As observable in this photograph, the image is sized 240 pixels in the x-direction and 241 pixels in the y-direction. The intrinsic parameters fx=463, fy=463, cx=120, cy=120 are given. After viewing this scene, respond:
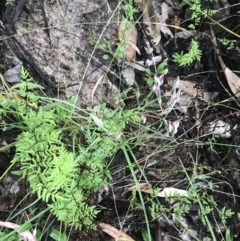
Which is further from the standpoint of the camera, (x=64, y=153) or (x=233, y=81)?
(x=233, y=81)

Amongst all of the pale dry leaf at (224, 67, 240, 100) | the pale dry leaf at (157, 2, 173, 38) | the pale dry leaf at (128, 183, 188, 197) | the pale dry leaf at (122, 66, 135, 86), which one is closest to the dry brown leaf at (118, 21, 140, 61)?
the pale dry leaf at (122, 66, 135, 86)

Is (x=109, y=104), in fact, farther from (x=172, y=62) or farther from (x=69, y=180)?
(x=69, y=180)

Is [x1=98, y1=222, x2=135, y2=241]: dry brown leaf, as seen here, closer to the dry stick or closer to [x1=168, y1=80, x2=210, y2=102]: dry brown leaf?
[x1=168, y1=80, x2=210, y2=102]: dry brown leaf

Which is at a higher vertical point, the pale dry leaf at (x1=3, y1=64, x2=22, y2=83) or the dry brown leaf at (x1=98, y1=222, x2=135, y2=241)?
the pale dry leaf at (x1=3, y1=64, x2=22, y2=83)

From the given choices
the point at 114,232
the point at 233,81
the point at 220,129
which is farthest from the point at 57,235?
the point at 233,81

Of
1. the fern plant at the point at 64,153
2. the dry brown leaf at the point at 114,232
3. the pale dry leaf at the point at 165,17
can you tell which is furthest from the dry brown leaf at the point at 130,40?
the dry brown leaf at the point at 114,232

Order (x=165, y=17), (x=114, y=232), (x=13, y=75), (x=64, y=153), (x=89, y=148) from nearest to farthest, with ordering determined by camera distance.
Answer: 1. (x=64, y=153)
2. (x=89, y=148)
3. (x=114, y=232)
4. (x=13, y=75)
5. (x=165, y=17)

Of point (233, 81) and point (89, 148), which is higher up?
point (89, 148)

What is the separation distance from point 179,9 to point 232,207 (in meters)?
0.98

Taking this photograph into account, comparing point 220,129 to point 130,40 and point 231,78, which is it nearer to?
point 231,78

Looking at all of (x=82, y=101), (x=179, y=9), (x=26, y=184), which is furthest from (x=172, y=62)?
(x=26, y=184)

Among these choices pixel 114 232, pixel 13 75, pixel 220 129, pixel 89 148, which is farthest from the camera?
pixel 220 129

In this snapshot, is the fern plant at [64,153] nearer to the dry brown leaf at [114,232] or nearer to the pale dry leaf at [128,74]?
the dry brown leaf at [114,232]

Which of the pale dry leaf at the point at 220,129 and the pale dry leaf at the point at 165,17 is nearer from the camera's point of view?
the pale dry leaf at the point at 220,129
